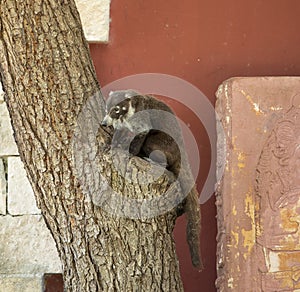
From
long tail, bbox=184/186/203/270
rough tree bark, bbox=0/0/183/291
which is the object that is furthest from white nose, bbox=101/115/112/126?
long tail, bbox=184/186/203/270

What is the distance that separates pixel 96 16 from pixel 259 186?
51.6 inches

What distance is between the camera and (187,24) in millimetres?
4551

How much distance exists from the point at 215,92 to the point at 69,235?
187 centimetres

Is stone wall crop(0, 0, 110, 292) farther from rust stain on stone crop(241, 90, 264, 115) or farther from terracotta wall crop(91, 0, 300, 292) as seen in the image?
rust stain on stone crop(241, 90, 264, 115)

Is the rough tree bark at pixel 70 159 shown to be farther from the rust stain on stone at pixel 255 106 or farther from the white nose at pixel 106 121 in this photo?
the rust stain on stone at pixel 255 106

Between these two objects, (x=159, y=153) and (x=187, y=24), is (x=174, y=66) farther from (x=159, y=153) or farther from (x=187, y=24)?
(x=159, y=153)

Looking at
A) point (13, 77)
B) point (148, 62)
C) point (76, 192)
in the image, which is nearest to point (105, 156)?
point (76, 192)

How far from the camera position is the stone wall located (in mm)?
4527

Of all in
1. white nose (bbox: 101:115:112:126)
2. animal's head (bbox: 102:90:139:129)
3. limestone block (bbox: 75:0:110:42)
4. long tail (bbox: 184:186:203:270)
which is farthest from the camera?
limestone block (bbox: 75:0:110:42)

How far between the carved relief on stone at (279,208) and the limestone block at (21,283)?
1.25 metres

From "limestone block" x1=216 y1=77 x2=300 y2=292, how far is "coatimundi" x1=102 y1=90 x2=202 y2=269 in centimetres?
62

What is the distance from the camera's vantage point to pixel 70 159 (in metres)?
2.87

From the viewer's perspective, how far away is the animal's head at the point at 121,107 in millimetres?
3393

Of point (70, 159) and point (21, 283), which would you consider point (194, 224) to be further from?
point (21, 283)
